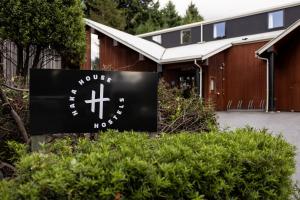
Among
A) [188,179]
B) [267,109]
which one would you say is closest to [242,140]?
[188,179]

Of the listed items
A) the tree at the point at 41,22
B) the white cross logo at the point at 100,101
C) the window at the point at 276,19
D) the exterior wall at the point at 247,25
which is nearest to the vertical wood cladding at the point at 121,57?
the exterior wall at the point at 247,25

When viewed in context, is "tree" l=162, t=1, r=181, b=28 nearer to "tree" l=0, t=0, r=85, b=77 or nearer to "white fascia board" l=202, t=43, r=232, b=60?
"white fascia board" l=202, t=43, r=232, b=60

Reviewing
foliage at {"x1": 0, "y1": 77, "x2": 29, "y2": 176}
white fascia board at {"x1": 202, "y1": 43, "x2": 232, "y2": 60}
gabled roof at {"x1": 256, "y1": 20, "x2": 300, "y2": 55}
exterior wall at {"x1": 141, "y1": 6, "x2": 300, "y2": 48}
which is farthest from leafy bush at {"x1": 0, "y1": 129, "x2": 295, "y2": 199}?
exterior wall at {"x1": 141, "y1": 6, "x2": 300, "y2": 48}

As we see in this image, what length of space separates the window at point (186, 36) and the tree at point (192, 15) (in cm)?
1589

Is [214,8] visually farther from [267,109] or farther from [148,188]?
[148,188]

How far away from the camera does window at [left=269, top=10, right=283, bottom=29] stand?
2470 cm

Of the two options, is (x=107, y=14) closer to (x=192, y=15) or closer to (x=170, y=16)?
(x=170, y=16)

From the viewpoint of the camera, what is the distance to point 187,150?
3.08 meters

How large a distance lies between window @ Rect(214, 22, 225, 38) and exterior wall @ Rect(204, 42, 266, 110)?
4.51 meters

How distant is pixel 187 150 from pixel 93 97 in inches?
49.5

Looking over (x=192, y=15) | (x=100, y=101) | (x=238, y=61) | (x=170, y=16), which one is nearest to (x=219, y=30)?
(x=238, y=61)

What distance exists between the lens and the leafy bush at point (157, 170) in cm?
245

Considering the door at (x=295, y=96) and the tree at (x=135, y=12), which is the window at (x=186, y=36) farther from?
the tree at (x=135, y=12)

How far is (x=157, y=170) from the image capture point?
2736mm
